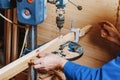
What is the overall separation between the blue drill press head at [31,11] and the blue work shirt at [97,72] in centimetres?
26

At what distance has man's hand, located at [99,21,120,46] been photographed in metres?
1.40

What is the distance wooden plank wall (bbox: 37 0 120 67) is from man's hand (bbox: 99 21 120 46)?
0.13 ft

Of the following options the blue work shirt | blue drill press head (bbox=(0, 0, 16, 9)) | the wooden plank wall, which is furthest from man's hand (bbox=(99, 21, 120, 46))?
blue drill press head (bbox=(0, 0, 16, 9))

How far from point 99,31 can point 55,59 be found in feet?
1.63

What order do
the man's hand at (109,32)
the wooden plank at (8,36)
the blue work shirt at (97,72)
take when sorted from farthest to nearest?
the wooden plank at (8,36) < the man's hand at (109,32) < the blue work shirt at (97,72)

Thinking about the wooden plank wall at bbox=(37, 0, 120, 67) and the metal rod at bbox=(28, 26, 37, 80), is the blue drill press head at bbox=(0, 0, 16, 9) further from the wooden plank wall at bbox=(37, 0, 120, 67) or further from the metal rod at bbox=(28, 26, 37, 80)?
the wooden plank wall at bbox=(37, 0, 120, 67)

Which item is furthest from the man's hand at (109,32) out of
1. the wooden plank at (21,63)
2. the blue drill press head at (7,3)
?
the blue drill press head at (7,3)

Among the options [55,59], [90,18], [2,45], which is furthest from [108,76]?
[2,45]

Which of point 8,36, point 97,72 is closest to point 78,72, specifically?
point 97,72

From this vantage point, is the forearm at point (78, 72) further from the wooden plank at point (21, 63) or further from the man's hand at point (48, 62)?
the wooden plank at point (21, 63)

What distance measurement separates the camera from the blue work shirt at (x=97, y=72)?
3.25 feet

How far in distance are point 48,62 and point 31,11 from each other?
0.82 ft

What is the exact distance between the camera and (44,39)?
68.1 inches

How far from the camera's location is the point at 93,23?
1.51 metres
